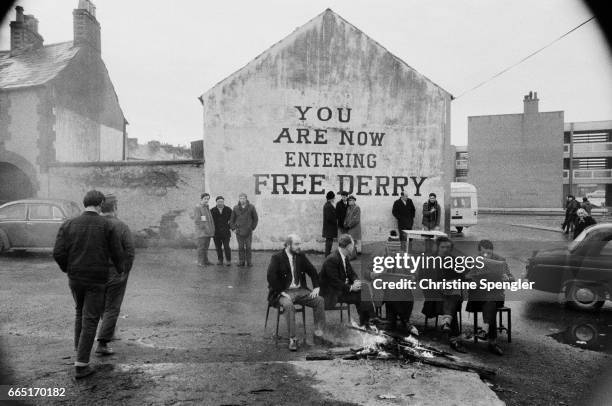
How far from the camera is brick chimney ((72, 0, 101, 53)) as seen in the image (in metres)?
19.4

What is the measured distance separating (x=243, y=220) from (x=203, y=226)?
1041 mm

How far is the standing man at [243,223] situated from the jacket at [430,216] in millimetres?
5844

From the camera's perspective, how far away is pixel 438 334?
6.67m

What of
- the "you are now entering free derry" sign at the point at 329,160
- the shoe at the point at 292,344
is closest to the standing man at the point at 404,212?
the "you are now entering free derry" sign at the point at 329,160

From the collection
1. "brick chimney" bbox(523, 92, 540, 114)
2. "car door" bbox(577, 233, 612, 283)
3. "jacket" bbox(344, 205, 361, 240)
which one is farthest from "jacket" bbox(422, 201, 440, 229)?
"brick chimney" bbox(523, 92, 540, 114)

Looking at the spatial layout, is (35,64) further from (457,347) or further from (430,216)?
(457,347)

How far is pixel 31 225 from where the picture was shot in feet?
42.3

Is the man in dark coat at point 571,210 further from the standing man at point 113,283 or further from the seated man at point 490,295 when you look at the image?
the standing man at point 113,283

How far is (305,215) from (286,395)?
1062cm

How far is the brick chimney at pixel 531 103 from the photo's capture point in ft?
144

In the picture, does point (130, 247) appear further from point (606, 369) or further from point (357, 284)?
point (606, 369)

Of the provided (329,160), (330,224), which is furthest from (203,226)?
(329,160)

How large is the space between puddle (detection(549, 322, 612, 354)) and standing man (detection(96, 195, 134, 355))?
237 inches

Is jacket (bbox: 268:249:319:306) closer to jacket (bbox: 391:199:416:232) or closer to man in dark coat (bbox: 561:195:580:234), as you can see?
jacket (bbox: 391:199:416:232)
